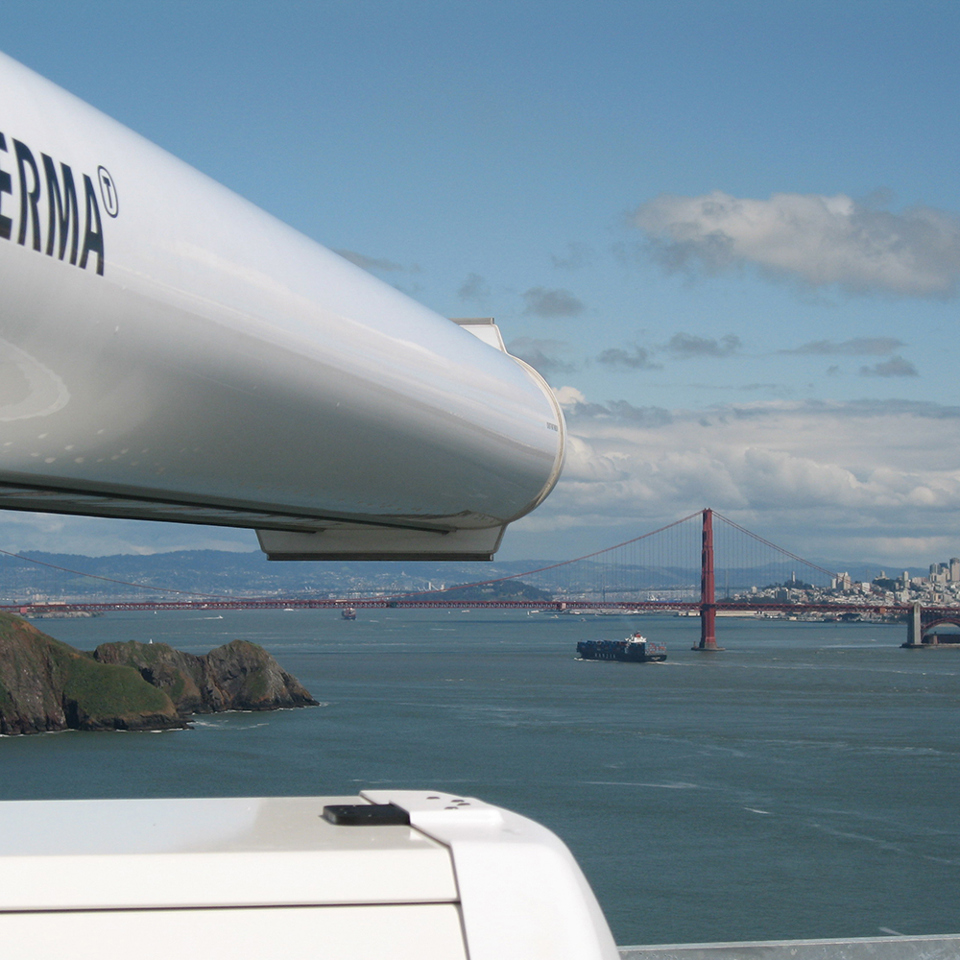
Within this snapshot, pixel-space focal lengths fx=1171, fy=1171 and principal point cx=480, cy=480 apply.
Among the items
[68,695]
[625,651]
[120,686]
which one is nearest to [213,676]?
[120,686]

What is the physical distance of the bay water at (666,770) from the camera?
2661 centimetres

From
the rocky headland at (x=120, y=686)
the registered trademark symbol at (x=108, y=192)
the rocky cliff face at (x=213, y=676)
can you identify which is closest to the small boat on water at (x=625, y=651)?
the rocky cliff face at (x=213, y=676)

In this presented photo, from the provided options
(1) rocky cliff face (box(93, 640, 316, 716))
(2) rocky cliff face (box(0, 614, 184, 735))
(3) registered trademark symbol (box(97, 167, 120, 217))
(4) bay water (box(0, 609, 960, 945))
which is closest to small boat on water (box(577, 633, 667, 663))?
(4) bay water (box(0, 609, 960, 945))

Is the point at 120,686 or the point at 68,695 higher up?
the point at 120,686

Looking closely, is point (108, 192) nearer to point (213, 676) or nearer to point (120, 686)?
point (120, 686)

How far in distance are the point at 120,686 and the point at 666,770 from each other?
2671cm

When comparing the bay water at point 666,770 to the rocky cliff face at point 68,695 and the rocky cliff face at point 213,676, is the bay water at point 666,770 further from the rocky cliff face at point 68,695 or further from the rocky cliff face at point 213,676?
the rocky cliff face at point 68,695

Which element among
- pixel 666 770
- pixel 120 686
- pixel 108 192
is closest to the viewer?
pixel 108 192

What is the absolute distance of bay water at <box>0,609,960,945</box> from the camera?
87.3ft

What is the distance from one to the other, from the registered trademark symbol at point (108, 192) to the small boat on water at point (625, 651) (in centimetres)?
7419

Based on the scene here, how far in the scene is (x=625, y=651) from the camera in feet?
248

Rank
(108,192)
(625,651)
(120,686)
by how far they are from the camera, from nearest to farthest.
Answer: (108,192) → (120,686) → (625,651)

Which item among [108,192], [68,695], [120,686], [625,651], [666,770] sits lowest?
[666,770]

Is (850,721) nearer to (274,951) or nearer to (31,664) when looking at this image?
(31,664)
